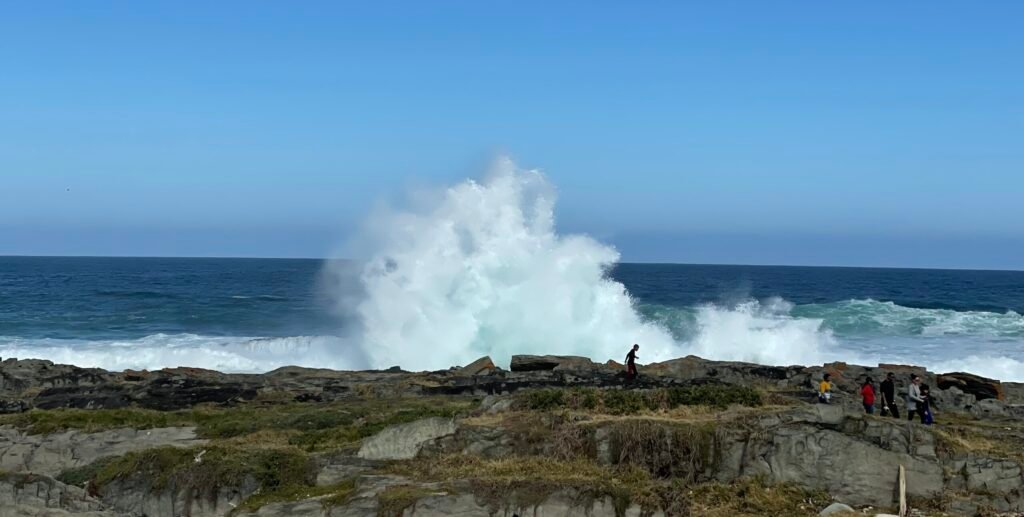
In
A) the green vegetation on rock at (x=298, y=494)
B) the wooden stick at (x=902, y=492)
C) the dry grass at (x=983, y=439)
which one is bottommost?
the green vegetation on rock at (x=298, y=494)

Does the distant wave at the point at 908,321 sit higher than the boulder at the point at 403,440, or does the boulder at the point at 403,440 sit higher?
the distant wave at the point at 908,321

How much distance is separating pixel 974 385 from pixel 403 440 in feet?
66.5

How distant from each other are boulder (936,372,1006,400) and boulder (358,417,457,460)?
18.7 m

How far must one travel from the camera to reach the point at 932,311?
7150 centimetres

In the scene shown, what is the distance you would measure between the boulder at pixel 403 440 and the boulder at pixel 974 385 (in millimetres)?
18658

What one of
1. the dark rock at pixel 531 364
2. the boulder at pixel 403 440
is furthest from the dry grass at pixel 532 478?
the dark rock at pixel 531 364

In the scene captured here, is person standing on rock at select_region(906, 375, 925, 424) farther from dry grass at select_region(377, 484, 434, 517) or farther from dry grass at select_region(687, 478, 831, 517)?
dry grass at select_region(377, 484, 434, 517)

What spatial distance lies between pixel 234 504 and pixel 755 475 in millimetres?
9199

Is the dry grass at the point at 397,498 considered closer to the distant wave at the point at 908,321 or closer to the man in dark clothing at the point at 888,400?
the man in dark clothing at the point at 888,400

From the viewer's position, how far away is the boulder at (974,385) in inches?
1154

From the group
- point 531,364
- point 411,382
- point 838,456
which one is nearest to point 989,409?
point 838,456

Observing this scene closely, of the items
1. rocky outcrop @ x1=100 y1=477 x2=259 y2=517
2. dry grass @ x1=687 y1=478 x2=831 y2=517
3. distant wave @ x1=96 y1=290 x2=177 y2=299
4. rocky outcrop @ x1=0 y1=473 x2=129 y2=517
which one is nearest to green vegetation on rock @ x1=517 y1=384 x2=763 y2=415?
dry grass @ x1=687 y1=478 x2=831 y2=517

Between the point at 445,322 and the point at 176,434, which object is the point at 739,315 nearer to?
the point at 445,322

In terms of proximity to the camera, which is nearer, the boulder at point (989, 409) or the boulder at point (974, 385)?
the boulder at point (989, 409)
